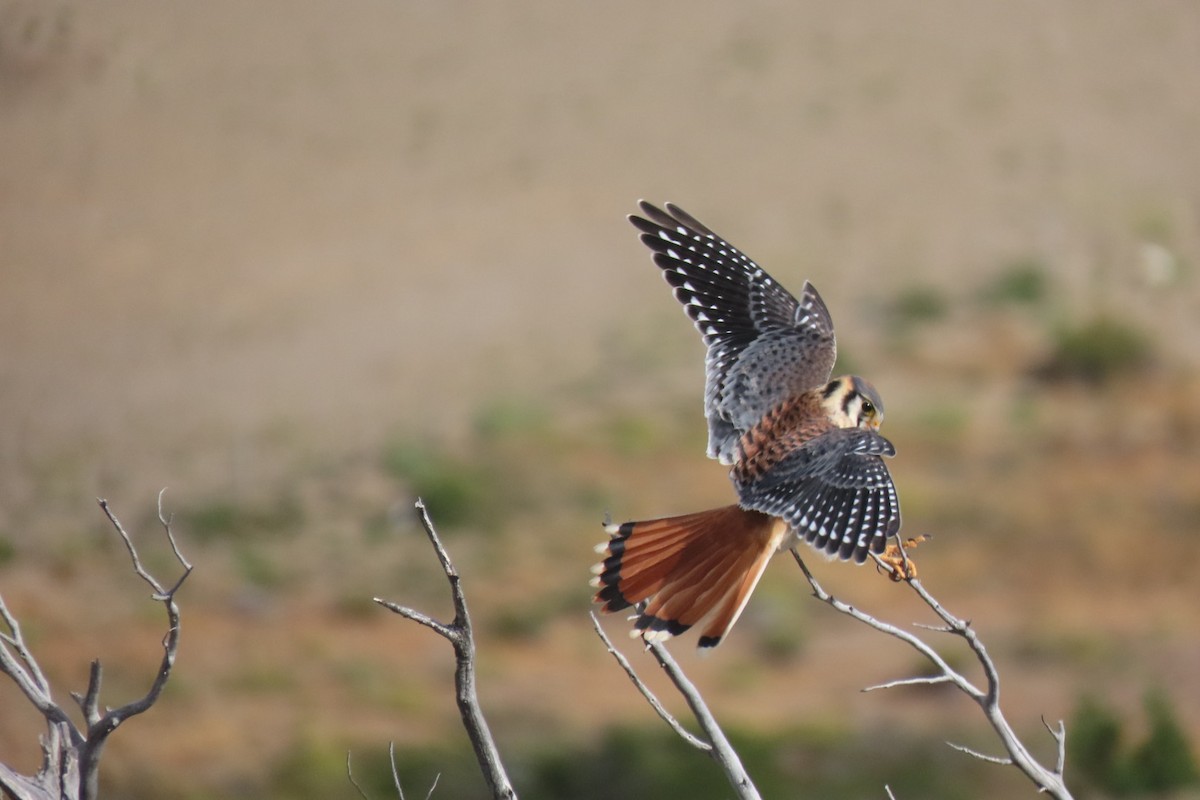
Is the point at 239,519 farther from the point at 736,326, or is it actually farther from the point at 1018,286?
the point at 736,326

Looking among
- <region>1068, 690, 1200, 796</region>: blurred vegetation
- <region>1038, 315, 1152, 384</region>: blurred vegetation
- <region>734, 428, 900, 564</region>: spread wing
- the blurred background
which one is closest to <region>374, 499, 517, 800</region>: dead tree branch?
<region>734, 428, 900, 564</region>: spread wing

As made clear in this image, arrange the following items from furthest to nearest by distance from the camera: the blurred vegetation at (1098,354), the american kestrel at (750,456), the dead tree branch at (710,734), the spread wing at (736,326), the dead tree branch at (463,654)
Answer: the blurred vegetation at (1098,354), the spread wing at (736,326), the american kestrel at (750,456), the dead tree branch at (710,734), the dead tree branch at (463,654)

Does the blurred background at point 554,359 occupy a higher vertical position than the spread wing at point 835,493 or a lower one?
higher

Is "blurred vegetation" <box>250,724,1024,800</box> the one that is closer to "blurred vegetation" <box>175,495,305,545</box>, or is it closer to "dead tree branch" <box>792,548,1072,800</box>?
"blurred vegetation" <box>175,495,305,545</box>

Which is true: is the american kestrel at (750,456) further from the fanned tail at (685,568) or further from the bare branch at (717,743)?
the bare branch at (717,743)

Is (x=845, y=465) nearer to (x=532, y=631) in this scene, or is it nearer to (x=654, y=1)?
(x=532, y=631)

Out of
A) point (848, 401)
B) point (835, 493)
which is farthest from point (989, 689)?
point (848, 401)

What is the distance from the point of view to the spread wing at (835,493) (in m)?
3.57

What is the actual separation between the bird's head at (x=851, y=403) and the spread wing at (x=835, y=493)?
0.50ft

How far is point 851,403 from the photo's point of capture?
4352 mm

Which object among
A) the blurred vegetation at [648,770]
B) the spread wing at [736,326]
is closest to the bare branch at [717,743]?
the spread wing at [736,326]

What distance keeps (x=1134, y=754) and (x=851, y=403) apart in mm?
9627

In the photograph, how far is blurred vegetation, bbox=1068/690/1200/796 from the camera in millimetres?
12469

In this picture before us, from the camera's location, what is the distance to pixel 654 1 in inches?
951
